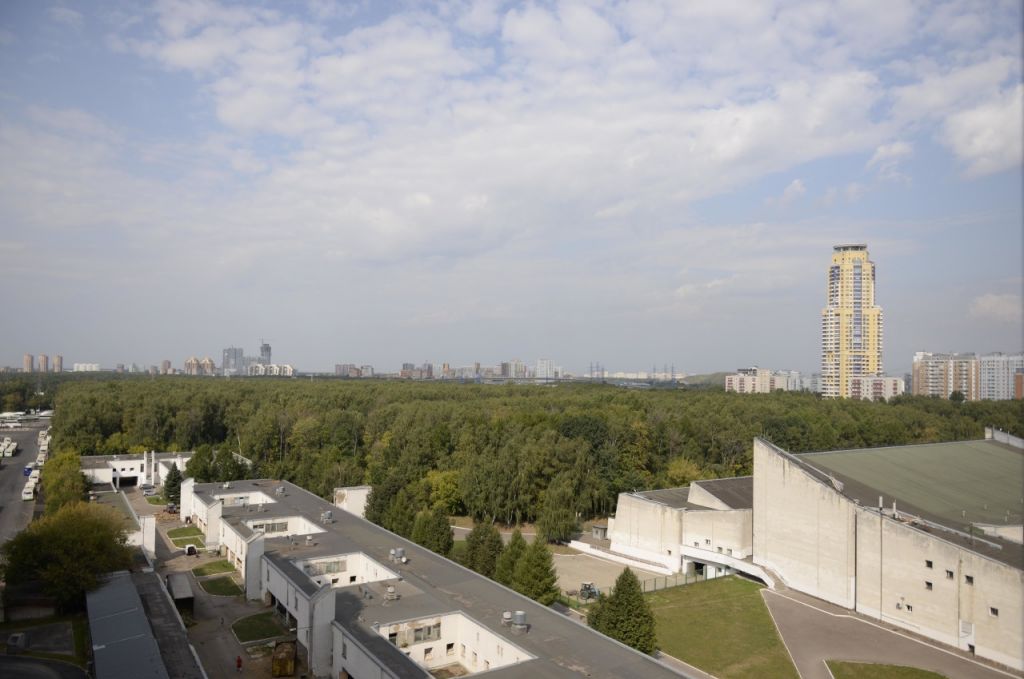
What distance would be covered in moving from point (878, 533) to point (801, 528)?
3.25 m

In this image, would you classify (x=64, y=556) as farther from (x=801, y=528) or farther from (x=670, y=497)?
(x=801, y=528)

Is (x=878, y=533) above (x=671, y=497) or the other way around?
above

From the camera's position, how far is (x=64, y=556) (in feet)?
73.6

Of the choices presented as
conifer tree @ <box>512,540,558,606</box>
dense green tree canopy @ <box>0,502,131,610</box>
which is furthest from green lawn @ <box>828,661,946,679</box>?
dense green tree canopy @ <box>0,502,131,610</box>

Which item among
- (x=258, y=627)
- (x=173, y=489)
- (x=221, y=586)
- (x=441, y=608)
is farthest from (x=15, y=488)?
(x=441, y=608)

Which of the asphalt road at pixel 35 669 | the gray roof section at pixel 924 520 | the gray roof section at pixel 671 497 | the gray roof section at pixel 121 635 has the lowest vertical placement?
the asphalt road at pixel 35 669

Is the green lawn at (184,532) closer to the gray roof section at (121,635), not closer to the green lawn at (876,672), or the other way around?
the gray roof section at (121,635)

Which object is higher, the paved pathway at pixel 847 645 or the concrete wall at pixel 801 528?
the concrete wall at pixel 801 528

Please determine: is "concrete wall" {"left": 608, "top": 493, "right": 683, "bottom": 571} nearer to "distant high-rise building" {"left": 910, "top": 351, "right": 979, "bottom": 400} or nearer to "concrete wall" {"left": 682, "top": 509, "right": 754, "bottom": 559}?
"concrete wall" {"left": 682, "top": 509, "right": 754, "bottom": 559}

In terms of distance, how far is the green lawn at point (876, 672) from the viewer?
18594mm

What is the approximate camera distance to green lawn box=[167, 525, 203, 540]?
3556 centimetres

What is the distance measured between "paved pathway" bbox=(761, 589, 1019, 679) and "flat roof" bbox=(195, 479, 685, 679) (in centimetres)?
670

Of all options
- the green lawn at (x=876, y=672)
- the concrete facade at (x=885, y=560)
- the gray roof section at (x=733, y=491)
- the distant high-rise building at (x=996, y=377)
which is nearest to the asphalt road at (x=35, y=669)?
the green lawn at (x=876, y=672)

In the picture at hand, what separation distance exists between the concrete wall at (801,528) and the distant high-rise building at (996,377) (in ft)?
155
